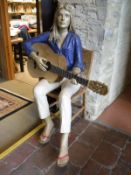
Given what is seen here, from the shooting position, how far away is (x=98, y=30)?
68.4 inches

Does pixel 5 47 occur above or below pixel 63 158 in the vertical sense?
above

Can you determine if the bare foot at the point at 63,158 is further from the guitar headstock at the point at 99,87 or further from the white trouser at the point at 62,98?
the guitar headstock at the point at 99,87

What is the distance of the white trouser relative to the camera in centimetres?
152

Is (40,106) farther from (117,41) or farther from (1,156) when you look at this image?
(117,41)

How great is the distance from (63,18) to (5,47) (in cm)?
172


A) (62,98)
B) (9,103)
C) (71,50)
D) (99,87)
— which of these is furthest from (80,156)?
(9,103)

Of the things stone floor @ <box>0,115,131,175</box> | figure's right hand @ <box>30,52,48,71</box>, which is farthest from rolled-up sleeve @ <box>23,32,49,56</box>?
stone floor @ <box>0,115,131,175</box>

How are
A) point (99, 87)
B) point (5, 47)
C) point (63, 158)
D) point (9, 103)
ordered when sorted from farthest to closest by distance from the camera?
1. point (5, 47)
2. point (9, 103)
3. point (63, 158)
4. point (99, 87)

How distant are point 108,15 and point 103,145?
1194 millimetres

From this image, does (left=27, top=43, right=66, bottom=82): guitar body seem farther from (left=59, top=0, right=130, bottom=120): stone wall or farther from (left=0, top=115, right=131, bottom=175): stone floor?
(left=0, top=115, right=131, bottom=175): stone floor

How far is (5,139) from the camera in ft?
6.01

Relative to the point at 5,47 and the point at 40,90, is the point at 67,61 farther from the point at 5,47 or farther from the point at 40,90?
the point at 5,47

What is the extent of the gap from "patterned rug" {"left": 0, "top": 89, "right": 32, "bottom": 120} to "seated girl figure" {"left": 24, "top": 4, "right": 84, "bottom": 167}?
70 cm

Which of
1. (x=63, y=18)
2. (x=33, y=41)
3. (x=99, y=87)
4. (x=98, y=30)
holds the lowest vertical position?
(x=99, y=87)
